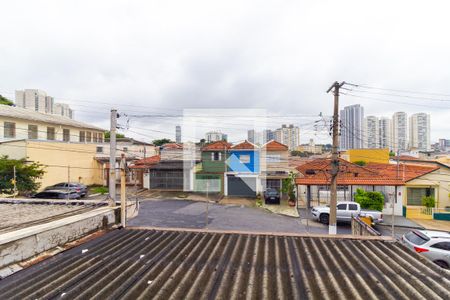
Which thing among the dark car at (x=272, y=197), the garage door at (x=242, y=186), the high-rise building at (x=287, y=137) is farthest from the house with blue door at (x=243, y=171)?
the high-rise building at (x=287, y=137)

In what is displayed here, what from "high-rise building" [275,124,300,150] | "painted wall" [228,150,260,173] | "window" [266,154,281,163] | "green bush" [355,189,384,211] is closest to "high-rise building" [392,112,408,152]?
"high-rise building" [275,124,300,150]

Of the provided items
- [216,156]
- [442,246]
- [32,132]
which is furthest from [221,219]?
[32,132]

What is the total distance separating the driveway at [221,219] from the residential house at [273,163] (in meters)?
5.12

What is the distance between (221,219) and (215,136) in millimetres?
11800

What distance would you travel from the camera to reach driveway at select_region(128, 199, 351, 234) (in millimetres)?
12297

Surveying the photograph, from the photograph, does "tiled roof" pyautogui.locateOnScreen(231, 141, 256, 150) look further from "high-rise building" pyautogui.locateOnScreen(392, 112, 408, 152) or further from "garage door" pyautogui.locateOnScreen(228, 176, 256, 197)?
"high-rise building" pyautogui.locateOnScreen(392, 112, 408, 152)

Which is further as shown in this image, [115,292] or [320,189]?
[320,189]

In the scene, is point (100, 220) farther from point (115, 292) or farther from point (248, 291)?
point (248, 291)

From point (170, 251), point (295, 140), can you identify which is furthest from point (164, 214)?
point (295, 140)

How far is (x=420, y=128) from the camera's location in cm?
4350

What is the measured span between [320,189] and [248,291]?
17556mm

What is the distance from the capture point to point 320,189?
1839 cm

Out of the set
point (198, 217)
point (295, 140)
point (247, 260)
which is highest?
point (295, 140)

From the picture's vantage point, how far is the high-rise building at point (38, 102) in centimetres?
3253
